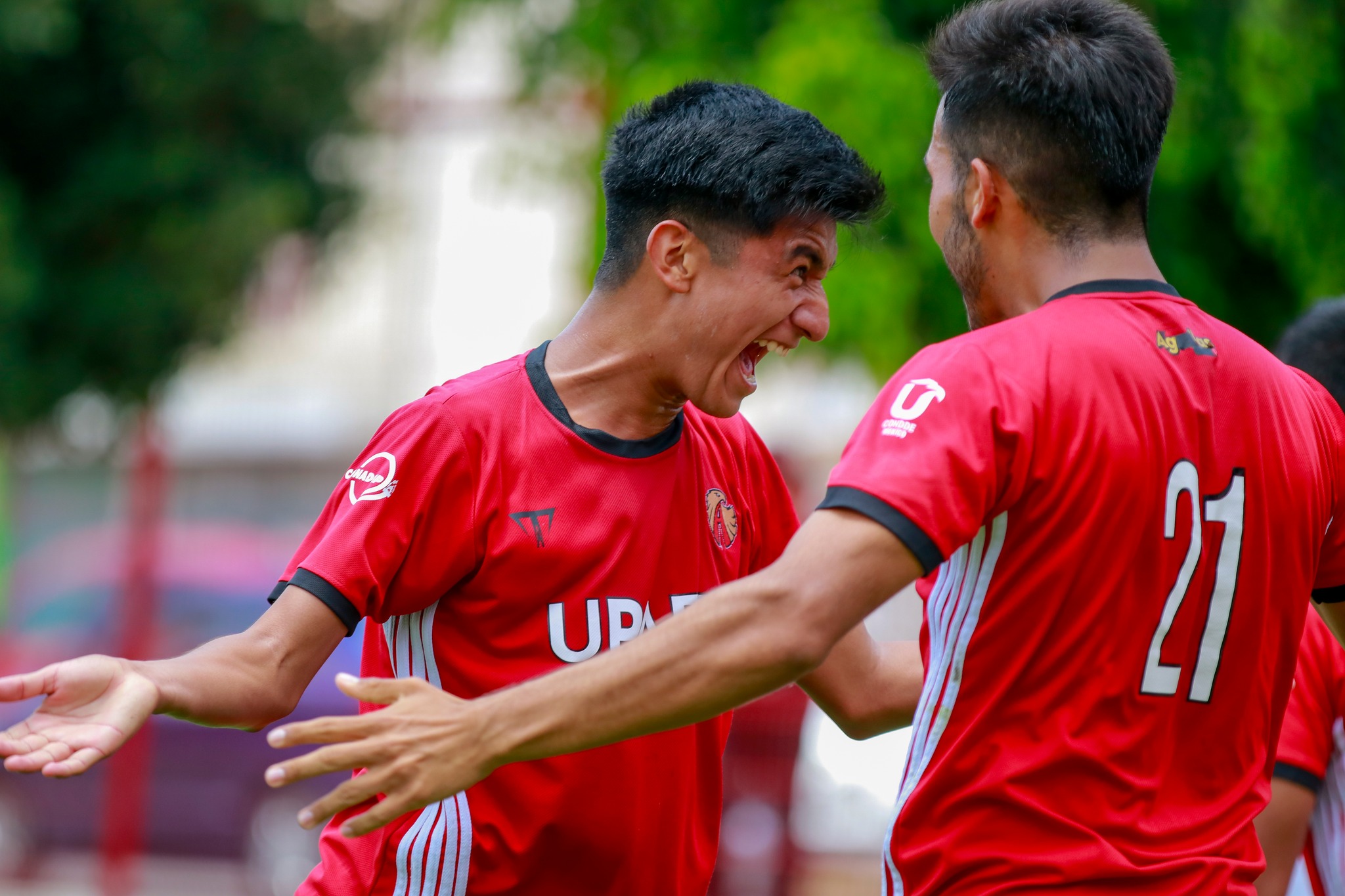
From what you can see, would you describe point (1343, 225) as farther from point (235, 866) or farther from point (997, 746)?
point (235, 866)

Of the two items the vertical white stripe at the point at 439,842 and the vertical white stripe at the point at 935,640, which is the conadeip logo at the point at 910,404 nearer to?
the vertical white stripe at the point at 935,640

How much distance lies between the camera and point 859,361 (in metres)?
6.91

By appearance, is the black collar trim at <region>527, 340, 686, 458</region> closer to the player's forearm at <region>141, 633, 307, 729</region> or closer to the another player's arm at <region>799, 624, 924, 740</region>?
the another player's arm at <region>799, 624, 924, 740</region>

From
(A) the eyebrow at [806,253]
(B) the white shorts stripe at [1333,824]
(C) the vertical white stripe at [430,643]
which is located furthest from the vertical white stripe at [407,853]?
(B) the white shorts stripe at [1333,824]

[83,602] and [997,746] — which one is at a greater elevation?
[997,746]

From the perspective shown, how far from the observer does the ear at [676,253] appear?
9.20ft

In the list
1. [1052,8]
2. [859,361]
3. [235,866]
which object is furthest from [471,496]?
[235,866]

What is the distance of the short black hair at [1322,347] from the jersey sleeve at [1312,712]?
1.78 ft

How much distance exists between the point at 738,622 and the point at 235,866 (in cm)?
800

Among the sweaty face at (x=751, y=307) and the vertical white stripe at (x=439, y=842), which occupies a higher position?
the sweaty face at (x=751, y=307)

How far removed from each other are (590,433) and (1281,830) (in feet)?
5.12

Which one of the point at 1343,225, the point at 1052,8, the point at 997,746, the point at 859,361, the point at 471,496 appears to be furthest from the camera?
the point at 859,361

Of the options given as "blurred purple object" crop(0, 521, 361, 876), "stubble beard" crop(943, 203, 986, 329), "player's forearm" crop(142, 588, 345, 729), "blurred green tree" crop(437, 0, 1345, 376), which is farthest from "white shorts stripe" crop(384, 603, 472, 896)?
"blurred purple object" crop(0, 521, 361, 876)

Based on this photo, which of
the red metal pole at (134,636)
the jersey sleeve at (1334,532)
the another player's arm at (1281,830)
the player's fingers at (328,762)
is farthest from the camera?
the red metal pole at (134,636)
